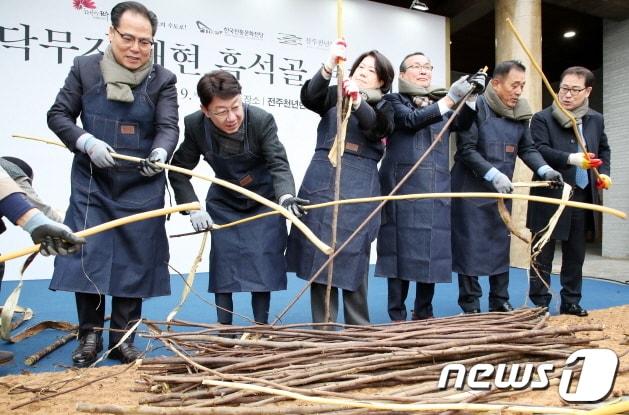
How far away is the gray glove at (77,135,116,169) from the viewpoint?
1.75 meters

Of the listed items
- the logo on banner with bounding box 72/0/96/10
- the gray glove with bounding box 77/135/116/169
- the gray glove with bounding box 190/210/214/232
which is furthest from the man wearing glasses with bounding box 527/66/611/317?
the logo on banner with bounding box 72/0/96/10

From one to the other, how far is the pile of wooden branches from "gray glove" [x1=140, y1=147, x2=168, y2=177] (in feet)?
1.89

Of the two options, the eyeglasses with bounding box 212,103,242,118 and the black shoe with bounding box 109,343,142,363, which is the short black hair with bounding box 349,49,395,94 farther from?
the black shoe with bounding box 109,343,142,363

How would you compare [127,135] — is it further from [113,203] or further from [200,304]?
[200,304]

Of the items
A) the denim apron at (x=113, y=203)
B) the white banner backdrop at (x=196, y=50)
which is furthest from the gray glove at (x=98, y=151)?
the white banner backdrop at (x=196, y=50)

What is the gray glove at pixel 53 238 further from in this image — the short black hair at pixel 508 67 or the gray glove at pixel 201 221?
the short black hair at pixel 508 67

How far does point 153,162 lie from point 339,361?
3.07 feet

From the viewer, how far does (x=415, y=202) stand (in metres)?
2.40

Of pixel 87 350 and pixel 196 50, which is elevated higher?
pixel 196 50

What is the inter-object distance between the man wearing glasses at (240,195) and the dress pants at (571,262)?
1.48m

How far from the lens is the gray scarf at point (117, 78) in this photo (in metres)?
1.85

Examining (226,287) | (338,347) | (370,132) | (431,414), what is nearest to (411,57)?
(370,132)

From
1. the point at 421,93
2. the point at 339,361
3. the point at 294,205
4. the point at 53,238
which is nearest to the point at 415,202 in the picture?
the point at 421,93

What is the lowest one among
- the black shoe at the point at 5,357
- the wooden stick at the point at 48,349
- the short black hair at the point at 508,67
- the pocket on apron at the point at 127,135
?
the wooden stick at the point at 48,349
